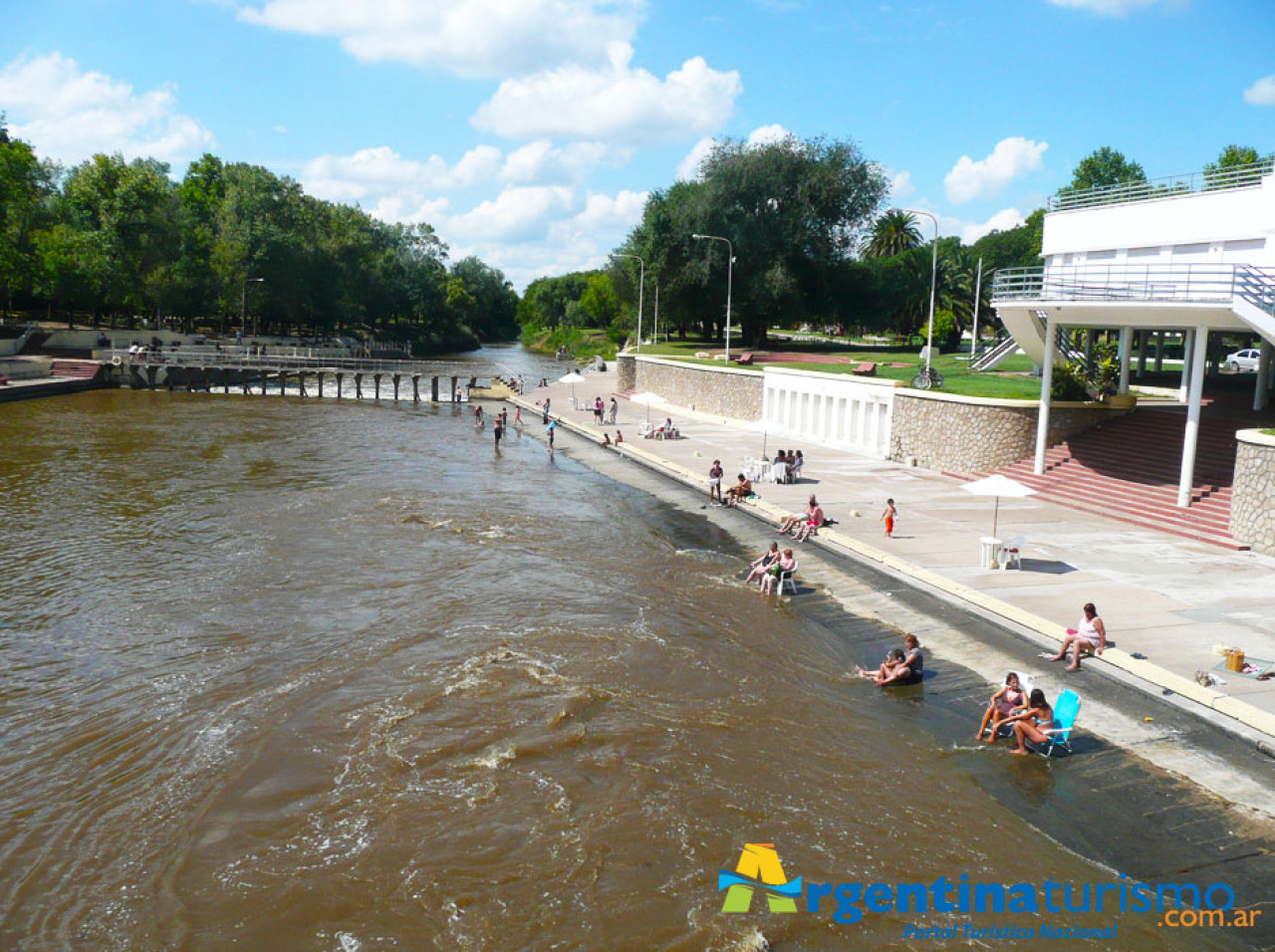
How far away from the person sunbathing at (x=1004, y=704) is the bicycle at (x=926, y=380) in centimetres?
2394

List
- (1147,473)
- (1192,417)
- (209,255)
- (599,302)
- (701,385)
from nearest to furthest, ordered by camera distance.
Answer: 1. (1192,417)
2. (1147,473)
3. (701,385)
4. (209,255)
5. (599,302)

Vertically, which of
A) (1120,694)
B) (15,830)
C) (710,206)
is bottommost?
(15,830)

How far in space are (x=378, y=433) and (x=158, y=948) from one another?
4399 cm

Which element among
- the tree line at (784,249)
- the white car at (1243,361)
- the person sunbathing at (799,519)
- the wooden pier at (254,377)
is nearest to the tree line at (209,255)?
the wooden pier at (254,377)

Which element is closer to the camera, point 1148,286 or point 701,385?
point 1148,286

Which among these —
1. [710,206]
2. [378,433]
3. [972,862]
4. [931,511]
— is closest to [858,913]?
[972,862]

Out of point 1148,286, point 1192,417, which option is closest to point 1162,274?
point 1148,286

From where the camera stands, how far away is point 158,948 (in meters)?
8.52

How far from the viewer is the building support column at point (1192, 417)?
23.7 m

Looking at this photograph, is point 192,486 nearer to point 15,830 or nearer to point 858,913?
point 15,830

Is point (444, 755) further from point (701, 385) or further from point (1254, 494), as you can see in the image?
point (701, 385)

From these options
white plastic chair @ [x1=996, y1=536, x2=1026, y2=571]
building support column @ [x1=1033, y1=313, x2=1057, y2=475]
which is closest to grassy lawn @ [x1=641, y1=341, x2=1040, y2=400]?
building support column @ [x1=1033, y1=313, x2=1057, y2=475]

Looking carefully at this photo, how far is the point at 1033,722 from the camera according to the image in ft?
40.5

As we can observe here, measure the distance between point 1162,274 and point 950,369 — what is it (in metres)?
20.0
